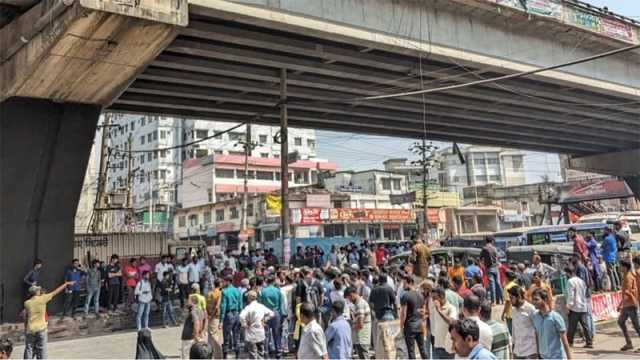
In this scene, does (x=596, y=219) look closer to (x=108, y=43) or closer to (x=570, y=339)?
(x=570, y=339)

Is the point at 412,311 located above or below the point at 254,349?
above

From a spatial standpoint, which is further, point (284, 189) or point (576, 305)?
point (284, 189)

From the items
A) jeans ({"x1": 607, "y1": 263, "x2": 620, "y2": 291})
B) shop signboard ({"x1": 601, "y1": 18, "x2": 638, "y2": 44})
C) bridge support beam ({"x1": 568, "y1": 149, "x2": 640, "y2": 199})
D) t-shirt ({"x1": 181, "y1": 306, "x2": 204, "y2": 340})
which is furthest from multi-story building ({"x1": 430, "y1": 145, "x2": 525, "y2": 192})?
t-shirt ({"x1": 181, "y1": 306, "x2": 204, "y2": 340})

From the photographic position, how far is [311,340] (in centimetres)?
648

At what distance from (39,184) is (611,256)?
16.4 meters

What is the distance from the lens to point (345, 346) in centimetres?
696

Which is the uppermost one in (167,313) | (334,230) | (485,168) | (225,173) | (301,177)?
(485,168)

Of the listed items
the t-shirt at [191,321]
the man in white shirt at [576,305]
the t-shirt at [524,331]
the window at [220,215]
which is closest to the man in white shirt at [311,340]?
the t-shirt at [524,331]

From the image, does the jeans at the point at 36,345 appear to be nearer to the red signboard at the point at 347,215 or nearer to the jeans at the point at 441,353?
the jeans at the point at 441,353

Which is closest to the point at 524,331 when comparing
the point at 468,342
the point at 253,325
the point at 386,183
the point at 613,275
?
the point at 468,342

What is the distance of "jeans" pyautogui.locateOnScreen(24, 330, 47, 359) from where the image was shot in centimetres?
973

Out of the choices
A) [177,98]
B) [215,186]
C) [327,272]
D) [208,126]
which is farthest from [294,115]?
[208,126]

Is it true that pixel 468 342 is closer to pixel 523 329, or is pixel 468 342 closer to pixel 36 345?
pixel 523 329

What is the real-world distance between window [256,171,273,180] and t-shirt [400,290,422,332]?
59.3 meters
